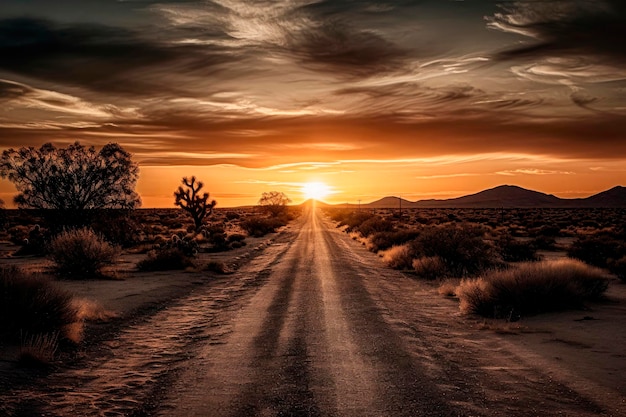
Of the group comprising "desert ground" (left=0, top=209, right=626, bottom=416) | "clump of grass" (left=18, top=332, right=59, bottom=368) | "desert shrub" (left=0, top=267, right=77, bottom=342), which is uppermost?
"desert shrub" (left=0, top=267, right=77, bottom=342)

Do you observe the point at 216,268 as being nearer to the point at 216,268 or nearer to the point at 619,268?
the point at 216,268

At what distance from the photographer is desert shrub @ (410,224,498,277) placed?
23.4 metres

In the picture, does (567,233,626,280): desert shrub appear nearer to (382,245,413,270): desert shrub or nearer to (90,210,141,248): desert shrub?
(382,245,413,270): desert shrub

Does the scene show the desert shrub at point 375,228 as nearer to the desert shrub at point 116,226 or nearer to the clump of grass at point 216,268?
the desert shrub at point 116,226

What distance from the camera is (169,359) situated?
970 cm

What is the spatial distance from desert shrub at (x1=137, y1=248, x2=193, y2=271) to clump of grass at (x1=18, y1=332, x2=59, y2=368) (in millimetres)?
15570

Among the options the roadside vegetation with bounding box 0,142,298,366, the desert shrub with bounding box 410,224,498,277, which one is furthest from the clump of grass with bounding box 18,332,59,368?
the desert shrub with bounding box 410,224,498,277

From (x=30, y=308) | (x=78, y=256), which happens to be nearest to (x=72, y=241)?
(x=78, y=256)

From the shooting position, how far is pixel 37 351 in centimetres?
901

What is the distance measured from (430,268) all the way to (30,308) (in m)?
16.1

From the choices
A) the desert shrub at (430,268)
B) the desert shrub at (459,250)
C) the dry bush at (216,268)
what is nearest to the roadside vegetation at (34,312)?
the dry bush at (216,268)

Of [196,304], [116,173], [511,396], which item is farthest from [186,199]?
[511,396]

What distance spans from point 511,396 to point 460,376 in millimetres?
1040

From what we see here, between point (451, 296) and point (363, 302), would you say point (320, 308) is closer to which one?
point (363, 302)
